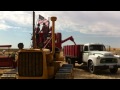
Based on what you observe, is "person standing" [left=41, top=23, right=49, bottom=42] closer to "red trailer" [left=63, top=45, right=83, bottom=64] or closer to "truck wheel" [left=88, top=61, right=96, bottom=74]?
"truck wheel" [left=88, top=61, right=96, bottom=74]

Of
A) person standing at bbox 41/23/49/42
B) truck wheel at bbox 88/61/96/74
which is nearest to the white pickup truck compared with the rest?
truck wheel at bbox 88/61/96/74

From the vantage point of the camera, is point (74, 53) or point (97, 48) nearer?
point (97, 48)

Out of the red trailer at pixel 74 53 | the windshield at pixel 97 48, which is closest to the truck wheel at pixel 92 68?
the windshield at pixel 97 48

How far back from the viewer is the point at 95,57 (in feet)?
55.0

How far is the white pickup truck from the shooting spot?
16580 mm

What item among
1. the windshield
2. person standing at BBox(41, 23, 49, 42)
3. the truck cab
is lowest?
the truck cab

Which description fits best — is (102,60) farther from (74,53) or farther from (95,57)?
(74,53)

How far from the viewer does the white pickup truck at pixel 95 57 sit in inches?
653

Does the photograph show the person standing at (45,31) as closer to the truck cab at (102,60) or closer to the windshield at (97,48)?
the truck cab at (102,60)

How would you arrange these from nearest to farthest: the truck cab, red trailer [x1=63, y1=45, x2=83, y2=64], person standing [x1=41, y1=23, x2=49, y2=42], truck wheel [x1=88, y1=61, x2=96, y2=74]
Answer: person standing [x1=41, y1=23, x2=49, y2=42] < the truck cab < truck wheel [x1=88, y1=61, x2=96, y2=74] < red trailer [x1=63, y1=45, x2=83, y2=64]

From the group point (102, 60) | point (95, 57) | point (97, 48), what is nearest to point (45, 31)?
point (95, 57)

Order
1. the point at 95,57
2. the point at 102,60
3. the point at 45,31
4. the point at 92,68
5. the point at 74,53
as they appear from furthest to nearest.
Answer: the point at 74,53
the point at 92,68
the point at 95,57
the point at 102,60
the point at 45,31
